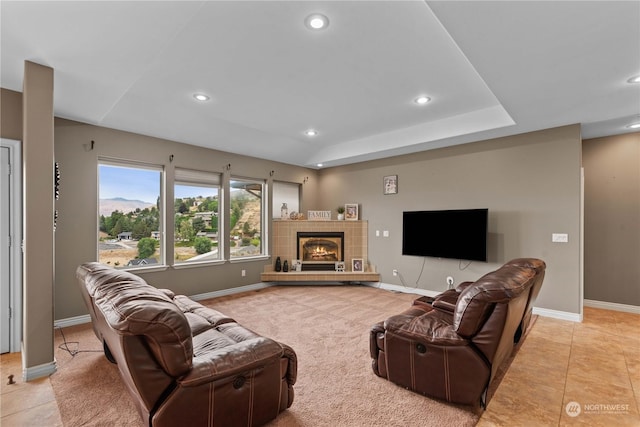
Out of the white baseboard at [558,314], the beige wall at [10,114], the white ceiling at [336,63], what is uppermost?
the white ceiling at [336,63]

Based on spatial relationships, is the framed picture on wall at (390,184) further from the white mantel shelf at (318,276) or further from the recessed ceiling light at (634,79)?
the recessed ceiling light at (634,79)

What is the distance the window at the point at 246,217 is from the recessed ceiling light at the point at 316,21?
3.81m

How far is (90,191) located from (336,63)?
11.6 feet

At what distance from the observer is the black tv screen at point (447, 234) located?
14.7 ft

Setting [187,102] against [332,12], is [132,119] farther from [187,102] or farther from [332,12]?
[332,12]

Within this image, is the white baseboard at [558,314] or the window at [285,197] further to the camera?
the window at [285,197]

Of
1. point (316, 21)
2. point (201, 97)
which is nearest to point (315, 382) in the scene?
point (316, 21)

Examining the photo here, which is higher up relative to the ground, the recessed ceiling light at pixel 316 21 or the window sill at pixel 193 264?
the recessed ceiling light at pixel 316 21

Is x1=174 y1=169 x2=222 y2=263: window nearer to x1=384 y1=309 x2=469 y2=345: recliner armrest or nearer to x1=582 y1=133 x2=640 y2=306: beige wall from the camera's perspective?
x1=384 y1=309 x2=469 y2=345: recliner armrest

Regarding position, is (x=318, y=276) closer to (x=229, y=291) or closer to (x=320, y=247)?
(x=320, y=247)

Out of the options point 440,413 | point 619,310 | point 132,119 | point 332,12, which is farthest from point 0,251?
point 619,310

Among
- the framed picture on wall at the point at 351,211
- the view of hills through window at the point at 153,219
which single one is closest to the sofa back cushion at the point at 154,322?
the view of hills through window at the point at 153,219

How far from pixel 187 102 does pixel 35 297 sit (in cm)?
243

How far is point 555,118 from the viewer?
12.0ft
